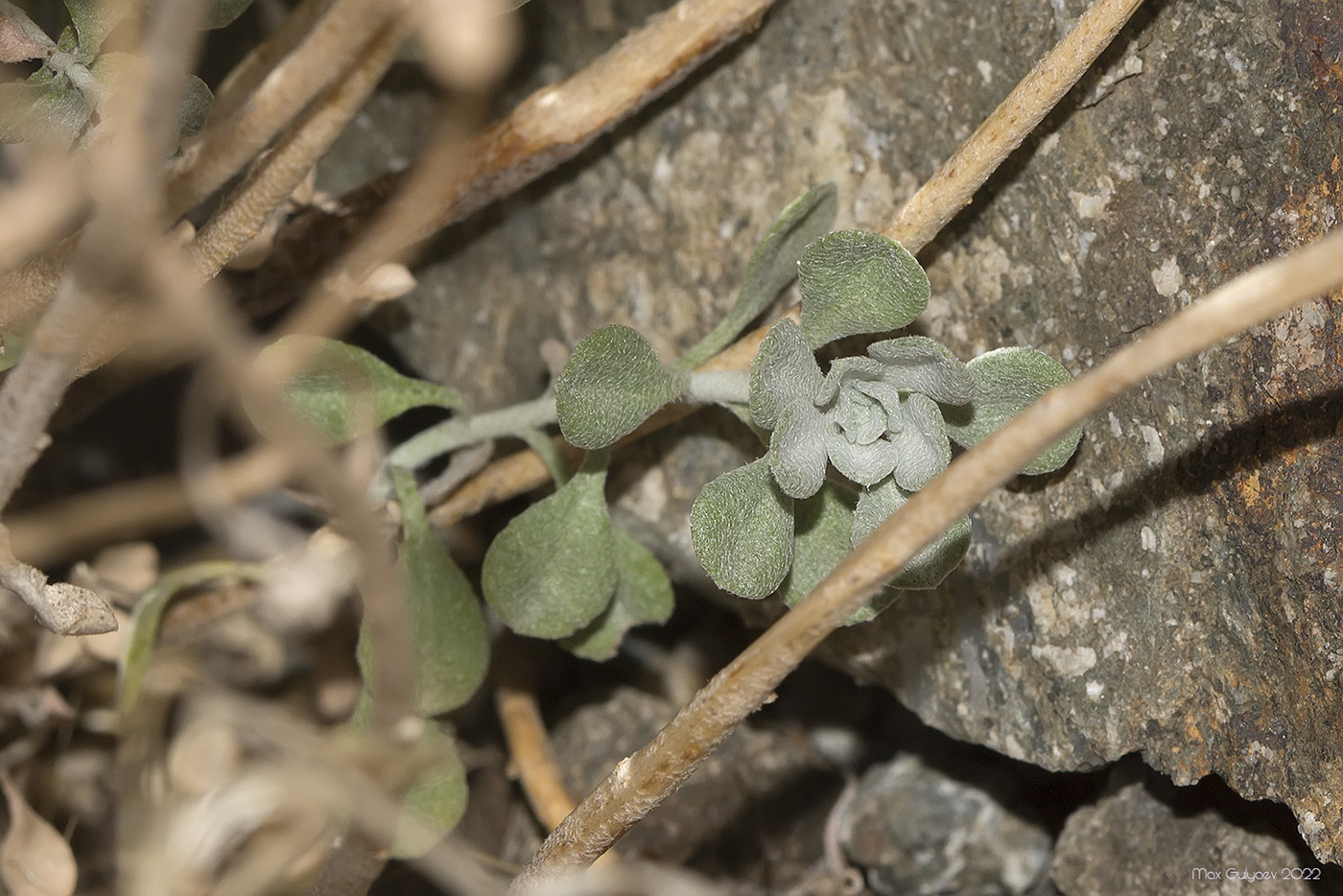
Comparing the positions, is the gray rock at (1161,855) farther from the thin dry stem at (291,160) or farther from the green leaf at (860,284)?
the thin dry stem at (291,160)

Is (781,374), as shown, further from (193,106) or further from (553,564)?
(193,106)

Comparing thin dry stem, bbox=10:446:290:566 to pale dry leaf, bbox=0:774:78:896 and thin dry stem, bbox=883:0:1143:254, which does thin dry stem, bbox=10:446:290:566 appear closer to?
pale dry leaf, bbox=0:774:78:896

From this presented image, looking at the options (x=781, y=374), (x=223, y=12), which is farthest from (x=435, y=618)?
(x=223, y=12)

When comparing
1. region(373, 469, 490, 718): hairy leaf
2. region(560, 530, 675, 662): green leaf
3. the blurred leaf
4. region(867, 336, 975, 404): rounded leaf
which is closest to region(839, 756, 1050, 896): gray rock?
region(560, 530, 675, 662): green leaf

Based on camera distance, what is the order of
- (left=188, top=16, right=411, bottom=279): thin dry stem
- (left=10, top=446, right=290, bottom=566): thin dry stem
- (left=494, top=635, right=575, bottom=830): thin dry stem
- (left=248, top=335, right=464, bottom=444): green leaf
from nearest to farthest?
(left=188, top=16, right=411, bottom=279): thin dry stem → (left=248, top=335, right=464, bottom=444): green leaf → (left=10, top=446, right=290, bottom=566): thin dry stem → (left=494, top=635, right=575, bottom=830): thin dry stem

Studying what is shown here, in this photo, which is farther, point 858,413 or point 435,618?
point 435,618

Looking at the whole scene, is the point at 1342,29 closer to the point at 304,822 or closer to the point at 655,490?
the point at 655,490
